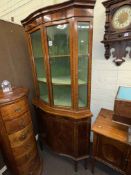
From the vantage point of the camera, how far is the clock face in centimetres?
121

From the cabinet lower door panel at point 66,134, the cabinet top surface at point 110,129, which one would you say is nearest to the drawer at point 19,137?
the cabinet lower door panel at point 66,134

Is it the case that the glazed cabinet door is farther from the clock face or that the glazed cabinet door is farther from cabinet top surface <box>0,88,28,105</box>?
cabinet top surface <box>0,88,28,105</box>

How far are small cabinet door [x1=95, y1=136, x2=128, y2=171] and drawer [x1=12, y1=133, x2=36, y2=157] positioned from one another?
827mm

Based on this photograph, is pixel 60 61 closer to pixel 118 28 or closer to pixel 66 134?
pixel 118 28

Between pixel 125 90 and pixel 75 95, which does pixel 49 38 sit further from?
pixel 125 90

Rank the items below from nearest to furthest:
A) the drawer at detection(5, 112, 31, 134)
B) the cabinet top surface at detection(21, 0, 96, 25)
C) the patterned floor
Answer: the cabinet top surface at detection(21, 0, 96, 25), the drawer at detection(5, 112, 31, 134), the patterned floor

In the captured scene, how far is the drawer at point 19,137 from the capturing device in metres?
1.31

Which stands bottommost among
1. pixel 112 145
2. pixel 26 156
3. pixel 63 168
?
pixel 63 168

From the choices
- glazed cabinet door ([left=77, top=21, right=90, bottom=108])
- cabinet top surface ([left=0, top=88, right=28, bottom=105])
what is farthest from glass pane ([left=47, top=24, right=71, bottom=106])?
cabinet top surface ([left=0, top=88, right=28, bottom=105])

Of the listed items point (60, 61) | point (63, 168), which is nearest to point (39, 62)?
point (60, 61)

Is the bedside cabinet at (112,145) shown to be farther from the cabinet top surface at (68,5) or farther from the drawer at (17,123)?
the cabinet top surface at (68,5)

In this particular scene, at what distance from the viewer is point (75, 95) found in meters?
1.33

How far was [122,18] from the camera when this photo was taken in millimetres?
1246

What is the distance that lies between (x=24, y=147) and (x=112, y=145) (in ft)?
3.33
